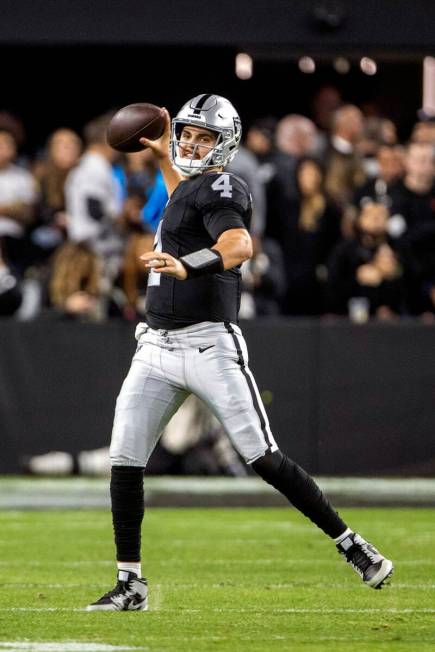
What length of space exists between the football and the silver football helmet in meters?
0.43

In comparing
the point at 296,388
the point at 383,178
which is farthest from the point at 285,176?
the point at 296,388

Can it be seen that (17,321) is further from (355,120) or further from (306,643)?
(306,643)

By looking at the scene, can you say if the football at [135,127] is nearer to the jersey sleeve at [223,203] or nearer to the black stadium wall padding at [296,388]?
the jersey sleeve at [223,203]

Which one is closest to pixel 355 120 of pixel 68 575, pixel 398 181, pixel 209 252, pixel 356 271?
pixel 398 181

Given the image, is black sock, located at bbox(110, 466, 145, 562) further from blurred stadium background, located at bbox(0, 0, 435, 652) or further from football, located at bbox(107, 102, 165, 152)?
blurred stadium background, located at bbox(0, 0, 435, 652)

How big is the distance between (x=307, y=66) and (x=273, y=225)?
9.72 feet

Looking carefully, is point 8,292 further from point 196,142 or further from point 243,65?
point 196,142

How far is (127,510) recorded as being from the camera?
586 centimetres

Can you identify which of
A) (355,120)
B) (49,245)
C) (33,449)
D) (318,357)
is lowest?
(33,449)

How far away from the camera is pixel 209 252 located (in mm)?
5457

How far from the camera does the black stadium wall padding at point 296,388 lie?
40.0ft

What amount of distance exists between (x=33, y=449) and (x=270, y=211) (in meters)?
2.85

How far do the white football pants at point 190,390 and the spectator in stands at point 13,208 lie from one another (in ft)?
22.8

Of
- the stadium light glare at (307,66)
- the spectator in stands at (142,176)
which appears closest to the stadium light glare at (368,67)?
the stadium light glare at (307,66)
